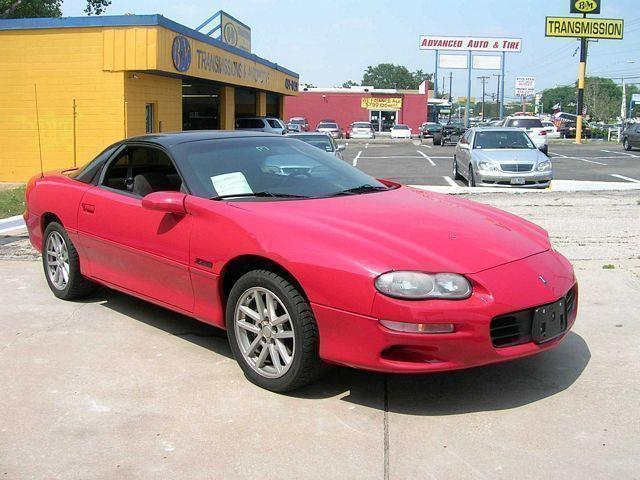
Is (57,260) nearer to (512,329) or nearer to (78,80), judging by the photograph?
(512,329)

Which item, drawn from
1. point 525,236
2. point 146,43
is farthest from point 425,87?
point 525,236

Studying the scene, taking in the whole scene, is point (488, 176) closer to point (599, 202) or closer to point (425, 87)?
point (599, 202)

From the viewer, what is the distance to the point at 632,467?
3213mm

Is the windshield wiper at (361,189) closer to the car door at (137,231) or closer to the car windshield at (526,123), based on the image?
the car door at (137,231)

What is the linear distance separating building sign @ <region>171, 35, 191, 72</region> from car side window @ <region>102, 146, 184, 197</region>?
1230 cm

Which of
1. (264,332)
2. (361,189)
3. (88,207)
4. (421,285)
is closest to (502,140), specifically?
(361,189)

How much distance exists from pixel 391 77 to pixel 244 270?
166 m

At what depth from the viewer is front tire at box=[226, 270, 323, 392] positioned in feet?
12.7

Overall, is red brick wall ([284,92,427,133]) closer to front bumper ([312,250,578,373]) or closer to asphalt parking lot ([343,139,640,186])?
asphalt parking lot ([343,139,640,186])

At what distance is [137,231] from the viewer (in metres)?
4.89

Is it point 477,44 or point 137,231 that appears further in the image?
point 477,44

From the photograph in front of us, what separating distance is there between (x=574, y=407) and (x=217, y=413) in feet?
6.29

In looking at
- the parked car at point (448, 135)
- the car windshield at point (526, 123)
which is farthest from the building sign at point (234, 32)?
the parked car at point (448, 135)

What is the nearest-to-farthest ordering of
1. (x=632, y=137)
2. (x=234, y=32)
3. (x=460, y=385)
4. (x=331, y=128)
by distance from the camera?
1. (x=460, y=385)
2. (x=234, y=32)
3. (x=632, y=137)
4. (x=331, y=128)
